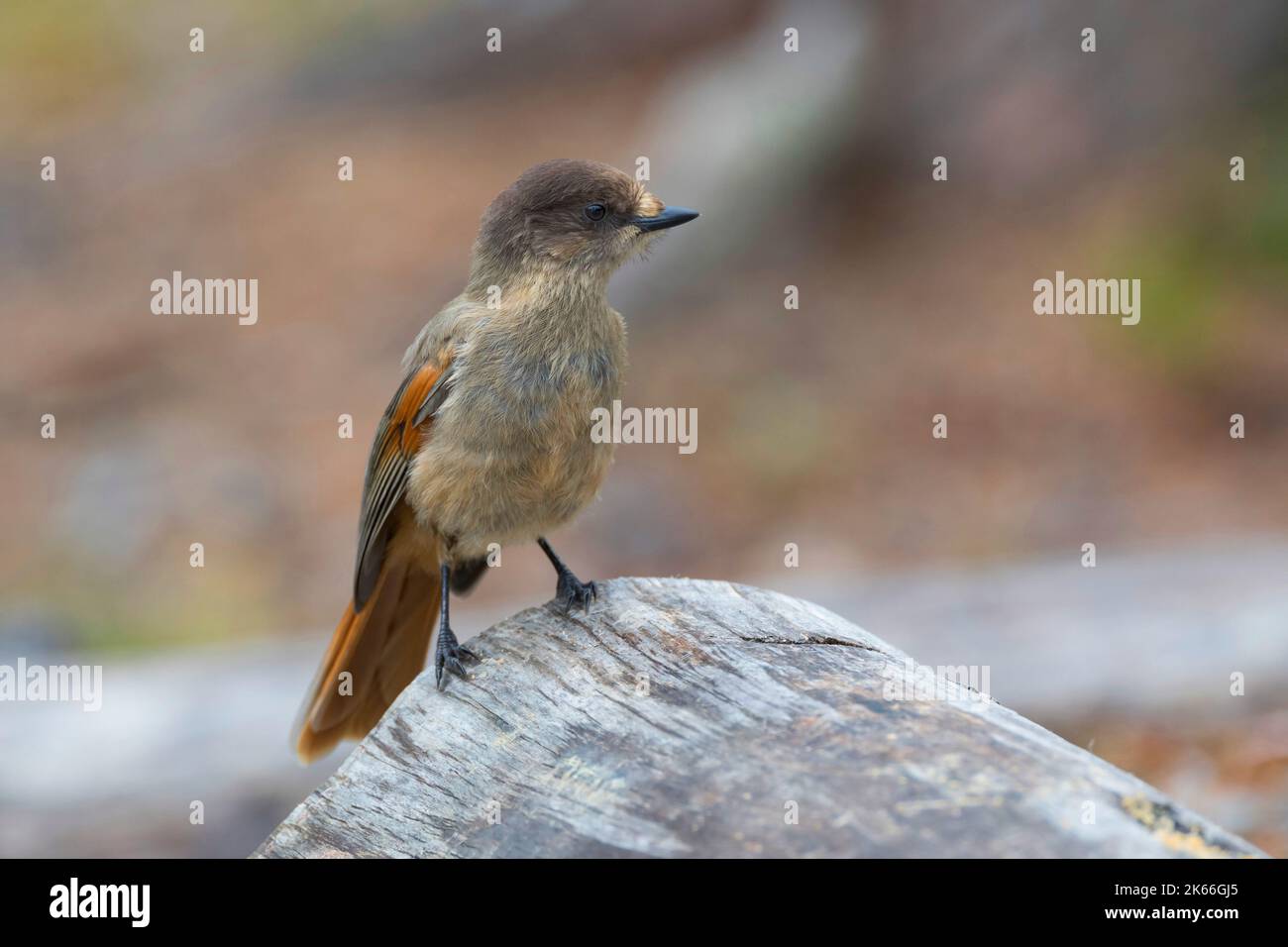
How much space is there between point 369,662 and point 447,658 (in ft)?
2.86

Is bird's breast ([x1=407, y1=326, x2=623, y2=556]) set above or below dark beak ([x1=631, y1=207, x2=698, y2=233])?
below

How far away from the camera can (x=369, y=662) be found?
14.8 ft

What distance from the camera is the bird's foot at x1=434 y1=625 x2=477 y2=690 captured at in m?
3.57

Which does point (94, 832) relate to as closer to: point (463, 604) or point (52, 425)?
point (463, 604)

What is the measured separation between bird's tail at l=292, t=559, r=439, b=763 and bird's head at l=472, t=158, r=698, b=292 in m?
1.08

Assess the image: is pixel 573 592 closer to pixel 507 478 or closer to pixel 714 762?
pixel 507 478

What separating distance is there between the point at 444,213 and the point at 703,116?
8.06 feet
